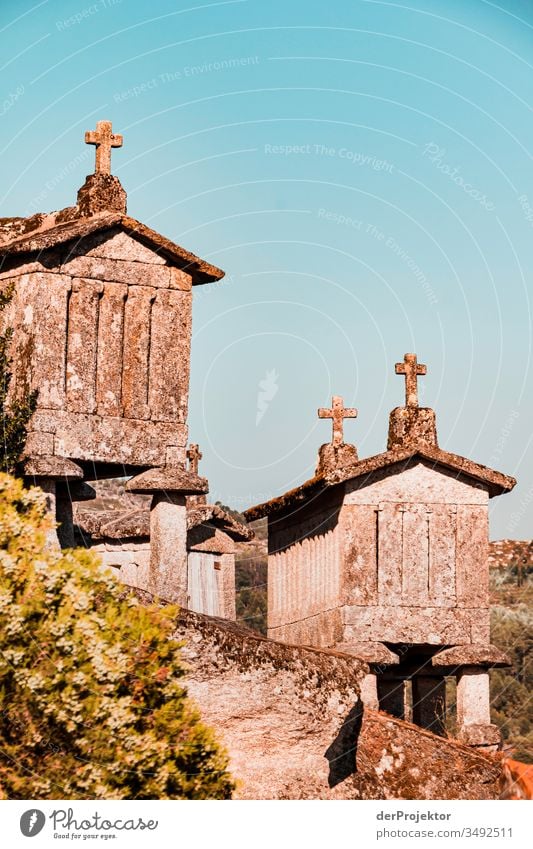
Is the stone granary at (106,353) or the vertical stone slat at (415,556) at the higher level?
the stone granary at (106,353)

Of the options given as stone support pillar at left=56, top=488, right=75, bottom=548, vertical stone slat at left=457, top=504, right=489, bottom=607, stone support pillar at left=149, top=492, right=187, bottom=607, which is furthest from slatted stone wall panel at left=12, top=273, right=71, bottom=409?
vertical stone slat at left=457, top=504, right=489, bottom=607

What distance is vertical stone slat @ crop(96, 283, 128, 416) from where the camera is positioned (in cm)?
1653

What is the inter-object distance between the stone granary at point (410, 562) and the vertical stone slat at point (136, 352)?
6.77ft

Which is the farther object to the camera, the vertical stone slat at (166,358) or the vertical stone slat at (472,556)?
the vertical stone slat at (472,556)

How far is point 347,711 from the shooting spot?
14266mm

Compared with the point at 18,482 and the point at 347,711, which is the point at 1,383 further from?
the point at 347,711

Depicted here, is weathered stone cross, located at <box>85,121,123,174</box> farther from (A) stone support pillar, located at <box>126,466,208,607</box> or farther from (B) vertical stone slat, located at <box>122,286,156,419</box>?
(A) stone support pillar, located at <box>126,466,208,607</box>

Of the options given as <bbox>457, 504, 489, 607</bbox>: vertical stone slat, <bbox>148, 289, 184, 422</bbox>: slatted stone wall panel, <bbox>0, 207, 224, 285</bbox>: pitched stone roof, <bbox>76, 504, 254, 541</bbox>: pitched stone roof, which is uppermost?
<bbox>0, 207, 224, 285</bbox>: pitched stone roof

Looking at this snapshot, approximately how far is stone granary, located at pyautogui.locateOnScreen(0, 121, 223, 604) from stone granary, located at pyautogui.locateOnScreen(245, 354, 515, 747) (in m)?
1.62

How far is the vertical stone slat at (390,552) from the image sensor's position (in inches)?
672

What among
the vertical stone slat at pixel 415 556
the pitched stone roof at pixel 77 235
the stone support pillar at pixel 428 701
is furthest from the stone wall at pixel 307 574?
the pitched stone roof at pixel 77 235

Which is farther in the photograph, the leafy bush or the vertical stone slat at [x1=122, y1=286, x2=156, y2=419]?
the vertical stone slat at [x1=122, y1=286, x2=156, y2=419]

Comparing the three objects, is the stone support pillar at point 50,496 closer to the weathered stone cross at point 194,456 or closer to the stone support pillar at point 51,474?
the stone support pillar at point 51,474
